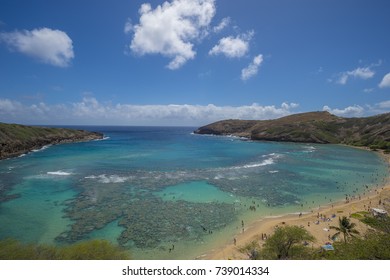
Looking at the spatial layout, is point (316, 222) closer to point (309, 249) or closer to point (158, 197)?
point (309, 249)

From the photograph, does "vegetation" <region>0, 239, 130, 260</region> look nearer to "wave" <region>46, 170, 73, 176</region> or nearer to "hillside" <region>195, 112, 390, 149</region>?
"wave" <region>46, 170, 73, 176</region>

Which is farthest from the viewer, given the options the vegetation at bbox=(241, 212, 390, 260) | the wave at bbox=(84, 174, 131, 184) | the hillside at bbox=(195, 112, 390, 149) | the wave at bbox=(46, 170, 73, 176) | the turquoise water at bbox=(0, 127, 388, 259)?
the hillside at bbox=(195, 112, 390, 149)

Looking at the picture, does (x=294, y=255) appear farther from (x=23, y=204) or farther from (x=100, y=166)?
(x=100, y=166)

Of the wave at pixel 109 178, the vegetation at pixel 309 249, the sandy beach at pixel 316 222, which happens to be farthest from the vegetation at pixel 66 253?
the wave at pixel 109 178

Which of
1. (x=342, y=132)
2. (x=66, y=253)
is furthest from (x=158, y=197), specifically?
(x=342, y=132)

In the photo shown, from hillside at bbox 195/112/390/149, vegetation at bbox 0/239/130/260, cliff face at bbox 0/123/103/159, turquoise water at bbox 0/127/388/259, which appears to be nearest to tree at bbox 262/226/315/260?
turquoise water at bbox 0/127/388/259
